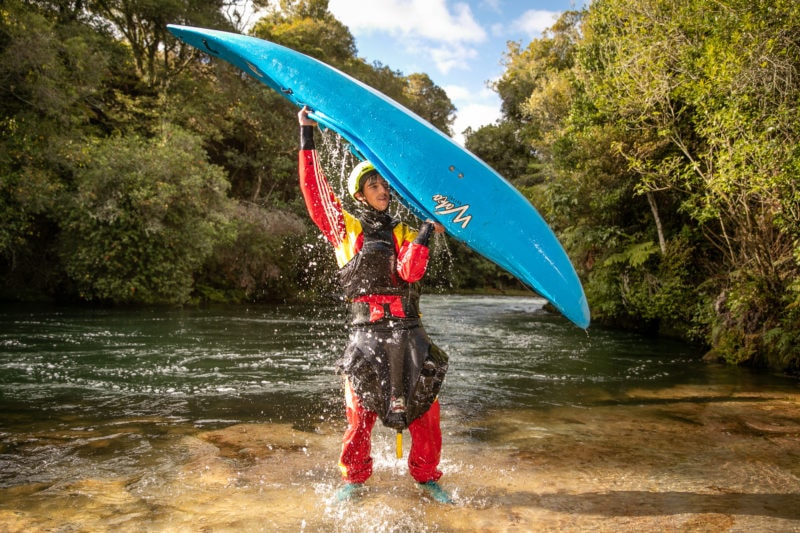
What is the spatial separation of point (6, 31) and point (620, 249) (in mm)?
15435

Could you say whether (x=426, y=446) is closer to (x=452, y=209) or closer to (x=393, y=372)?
(x=393, y=372)

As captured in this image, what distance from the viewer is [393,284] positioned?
3.35 meters

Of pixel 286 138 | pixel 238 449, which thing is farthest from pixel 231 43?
pixel 286 138

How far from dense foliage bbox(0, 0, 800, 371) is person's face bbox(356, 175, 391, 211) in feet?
3.25

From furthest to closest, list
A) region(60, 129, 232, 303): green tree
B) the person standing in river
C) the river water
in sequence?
1. region(60, 129, 232, 303): green tree
2. the person standing in river
3. the river water

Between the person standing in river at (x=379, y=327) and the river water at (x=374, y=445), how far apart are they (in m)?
0.33

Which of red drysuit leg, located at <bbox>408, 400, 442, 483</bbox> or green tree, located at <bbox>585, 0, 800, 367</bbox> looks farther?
green tree, located at <bbox>585, 0, 800, 367</bbox>

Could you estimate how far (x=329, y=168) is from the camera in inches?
715

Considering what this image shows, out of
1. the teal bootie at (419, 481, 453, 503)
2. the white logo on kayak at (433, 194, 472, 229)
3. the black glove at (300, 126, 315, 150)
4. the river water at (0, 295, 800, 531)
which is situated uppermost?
the black glove at (300, 126, 315, 150)

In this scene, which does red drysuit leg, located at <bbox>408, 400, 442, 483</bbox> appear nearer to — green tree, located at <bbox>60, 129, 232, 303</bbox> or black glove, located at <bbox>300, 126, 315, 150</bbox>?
black glove, located at <bbox>300, 126, 315, 150</bbox>

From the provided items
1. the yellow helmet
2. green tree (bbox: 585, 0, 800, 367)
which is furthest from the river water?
the yellow helmet

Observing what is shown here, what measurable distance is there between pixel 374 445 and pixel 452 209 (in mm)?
2282

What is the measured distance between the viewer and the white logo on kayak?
11.0 feet

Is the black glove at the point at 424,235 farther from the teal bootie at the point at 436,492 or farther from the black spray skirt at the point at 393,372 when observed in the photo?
the teal bootie at the point at 436,492
